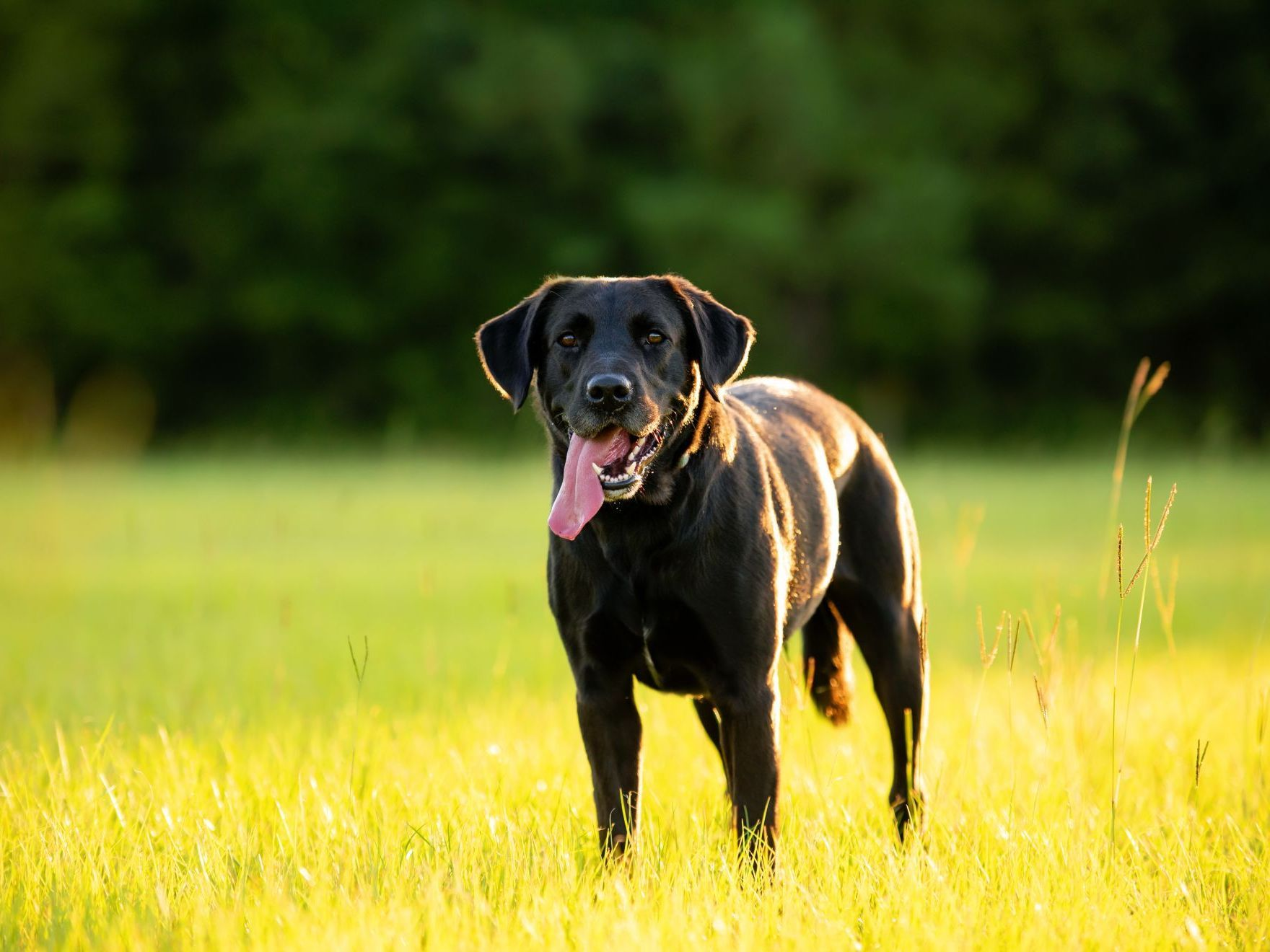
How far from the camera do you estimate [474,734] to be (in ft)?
18.5

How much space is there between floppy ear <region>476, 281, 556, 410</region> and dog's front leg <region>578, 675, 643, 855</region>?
97 centimetres

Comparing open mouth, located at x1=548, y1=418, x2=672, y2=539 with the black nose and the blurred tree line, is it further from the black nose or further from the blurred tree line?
the blurred tree line

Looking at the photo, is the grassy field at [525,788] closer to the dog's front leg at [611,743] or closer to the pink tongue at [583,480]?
the dog's front leg at [611,743]

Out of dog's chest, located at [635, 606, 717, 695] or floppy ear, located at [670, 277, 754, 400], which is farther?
floppy ear, located at [670, 277, 754, 400]

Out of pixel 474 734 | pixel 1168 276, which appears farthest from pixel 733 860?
pixel 1168 276

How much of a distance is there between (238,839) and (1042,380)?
2970 cm

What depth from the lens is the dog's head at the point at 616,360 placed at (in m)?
3.89

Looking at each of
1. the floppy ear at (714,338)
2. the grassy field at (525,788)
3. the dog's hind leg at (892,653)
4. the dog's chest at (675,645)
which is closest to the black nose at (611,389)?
→ the floppy ear at (714,338)

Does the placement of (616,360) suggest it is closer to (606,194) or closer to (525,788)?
(525,788)

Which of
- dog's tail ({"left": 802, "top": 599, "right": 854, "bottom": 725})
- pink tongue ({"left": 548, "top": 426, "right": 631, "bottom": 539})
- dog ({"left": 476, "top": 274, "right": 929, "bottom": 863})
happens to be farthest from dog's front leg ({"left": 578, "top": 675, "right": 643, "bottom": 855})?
dog's tail ({"left": 802, "top": 599, "right": 854, "bottom": 725})

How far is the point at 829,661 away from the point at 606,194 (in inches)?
994

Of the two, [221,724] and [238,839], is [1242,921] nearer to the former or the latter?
[238,839]

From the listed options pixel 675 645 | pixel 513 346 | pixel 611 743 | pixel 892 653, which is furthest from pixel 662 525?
pixel 892 653

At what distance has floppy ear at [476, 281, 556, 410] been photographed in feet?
14.2
